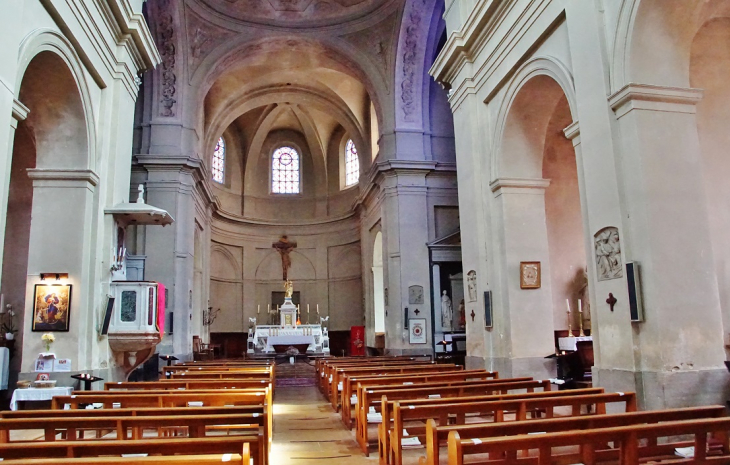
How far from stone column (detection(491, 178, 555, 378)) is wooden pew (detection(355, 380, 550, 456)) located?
3.39m

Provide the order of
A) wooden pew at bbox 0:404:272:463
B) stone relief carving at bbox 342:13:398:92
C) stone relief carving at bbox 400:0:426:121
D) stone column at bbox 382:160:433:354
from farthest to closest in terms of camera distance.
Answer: stone relief carving at bbox 342:13:398:92 < stone relief carving at bbox 400:0:426:121 < stone column at bbox 382:160:433:354 < wooden pew at bbox 0:404:272:463

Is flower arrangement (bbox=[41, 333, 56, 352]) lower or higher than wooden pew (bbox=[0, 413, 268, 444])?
higher

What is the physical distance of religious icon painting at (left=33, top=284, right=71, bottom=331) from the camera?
909cm

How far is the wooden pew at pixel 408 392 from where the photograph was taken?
5605 mm

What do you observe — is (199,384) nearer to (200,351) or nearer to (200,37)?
(200,351)

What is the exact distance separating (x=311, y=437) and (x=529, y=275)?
488 cm

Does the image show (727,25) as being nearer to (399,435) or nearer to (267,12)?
(399,435)

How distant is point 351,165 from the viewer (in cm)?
2709

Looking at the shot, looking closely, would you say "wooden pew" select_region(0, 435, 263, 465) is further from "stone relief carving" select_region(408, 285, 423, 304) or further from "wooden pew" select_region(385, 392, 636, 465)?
"stone relief carving" select_region(408, 285, 423, 304)

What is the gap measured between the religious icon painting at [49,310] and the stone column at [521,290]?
6.89 metres

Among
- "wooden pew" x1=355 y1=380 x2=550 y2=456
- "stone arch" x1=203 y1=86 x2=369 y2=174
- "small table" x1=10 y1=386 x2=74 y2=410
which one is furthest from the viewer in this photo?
"stone arch" x1=203 y1=86 x2=369 y2=174

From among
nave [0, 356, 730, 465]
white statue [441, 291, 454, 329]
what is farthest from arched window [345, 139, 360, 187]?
nave [0, 356, 730, 465]

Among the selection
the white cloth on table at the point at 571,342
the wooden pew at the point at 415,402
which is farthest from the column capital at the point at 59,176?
the white cloth on table at the point at 571,342

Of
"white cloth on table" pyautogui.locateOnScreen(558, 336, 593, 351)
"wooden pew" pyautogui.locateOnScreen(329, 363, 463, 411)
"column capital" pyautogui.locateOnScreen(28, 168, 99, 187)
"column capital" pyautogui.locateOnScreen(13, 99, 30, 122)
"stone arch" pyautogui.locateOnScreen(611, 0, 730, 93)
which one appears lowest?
"wooden pew" pyautogui.locateOnScreen(329, 363, 463, 411)
